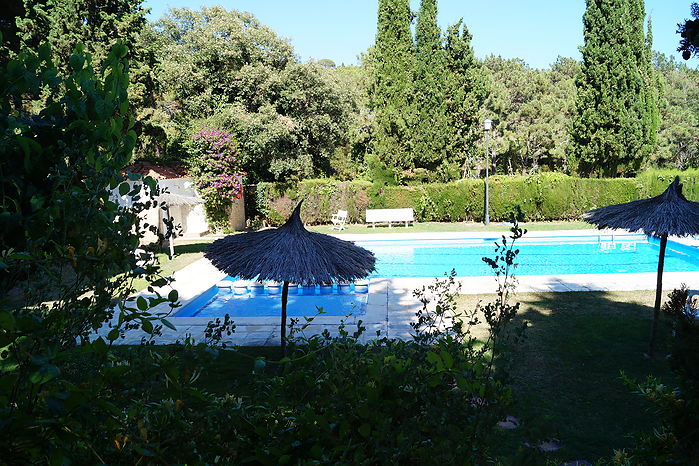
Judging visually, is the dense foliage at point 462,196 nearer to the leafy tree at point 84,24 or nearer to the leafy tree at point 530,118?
the leafy tree at point 84,24

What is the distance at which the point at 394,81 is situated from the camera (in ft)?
78.8

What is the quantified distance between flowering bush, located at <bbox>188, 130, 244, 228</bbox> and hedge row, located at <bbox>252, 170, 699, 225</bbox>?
5.46 feet

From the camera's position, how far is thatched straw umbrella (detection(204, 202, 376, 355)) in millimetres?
6609

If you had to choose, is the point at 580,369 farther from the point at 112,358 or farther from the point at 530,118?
the point at 530,118

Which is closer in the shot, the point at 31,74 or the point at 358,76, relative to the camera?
the point at 31,74

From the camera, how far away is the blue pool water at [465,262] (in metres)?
11.2

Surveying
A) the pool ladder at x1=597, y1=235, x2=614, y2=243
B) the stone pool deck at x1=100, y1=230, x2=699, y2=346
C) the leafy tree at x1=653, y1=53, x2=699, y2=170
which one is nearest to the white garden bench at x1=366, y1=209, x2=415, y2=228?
the pool ladder at x1=597, y1=235, x2=614, y2=243

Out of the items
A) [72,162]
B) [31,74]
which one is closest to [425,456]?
[72,162]

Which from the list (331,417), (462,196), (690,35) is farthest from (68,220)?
(462,196)

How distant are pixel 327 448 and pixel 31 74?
1.37m

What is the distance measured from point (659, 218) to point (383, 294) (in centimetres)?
549

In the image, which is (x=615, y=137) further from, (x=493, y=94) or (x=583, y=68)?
(x=493, y=94)

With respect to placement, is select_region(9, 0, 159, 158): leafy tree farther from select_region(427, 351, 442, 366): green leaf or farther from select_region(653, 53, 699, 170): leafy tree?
select_region(653, 53, 699, 170): leafy tree

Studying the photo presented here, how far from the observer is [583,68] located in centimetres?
2300
